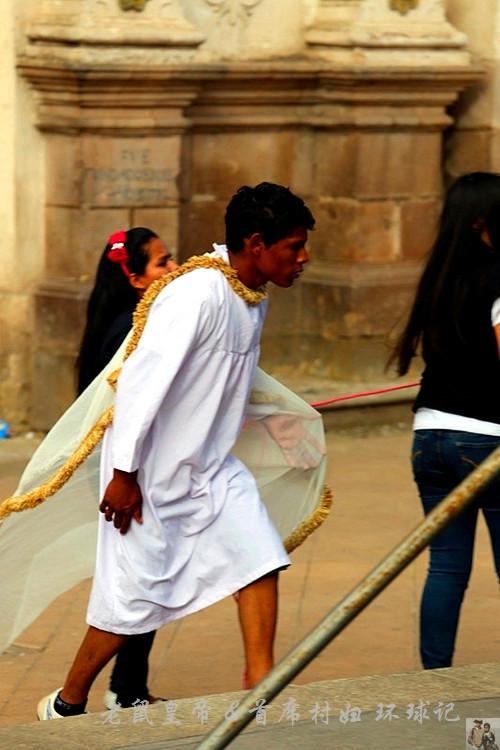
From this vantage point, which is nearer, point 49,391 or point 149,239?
point 149,239

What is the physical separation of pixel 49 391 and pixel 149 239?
4.00m

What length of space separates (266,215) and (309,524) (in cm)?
112

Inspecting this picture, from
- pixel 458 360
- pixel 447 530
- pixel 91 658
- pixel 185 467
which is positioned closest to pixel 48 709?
pixel 91 658

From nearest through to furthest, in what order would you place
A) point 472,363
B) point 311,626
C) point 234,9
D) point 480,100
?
point 472,363, point 311,626, point 234,9, point 480,100

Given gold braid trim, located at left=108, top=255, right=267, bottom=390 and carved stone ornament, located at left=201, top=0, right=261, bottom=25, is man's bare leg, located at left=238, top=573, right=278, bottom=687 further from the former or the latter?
carved stone ornament, located at left=201, top=0, right=261, bottom=25

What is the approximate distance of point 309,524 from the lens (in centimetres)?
547

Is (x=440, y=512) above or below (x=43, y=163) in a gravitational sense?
above

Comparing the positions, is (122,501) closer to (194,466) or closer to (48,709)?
(194,466)

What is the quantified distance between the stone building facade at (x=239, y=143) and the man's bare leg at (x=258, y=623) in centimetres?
446

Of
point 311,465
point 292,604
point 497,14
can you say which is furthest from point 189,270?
point 497,14

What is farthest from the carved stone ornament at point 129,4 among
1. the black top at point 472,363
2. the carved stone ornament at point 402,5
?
the black top at point 472,363

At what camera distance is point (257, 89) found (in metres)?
10.0

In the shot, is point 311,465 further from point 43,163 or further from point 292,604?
point 43,163

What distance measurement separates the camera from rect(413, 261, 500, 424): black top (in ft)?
16.5
